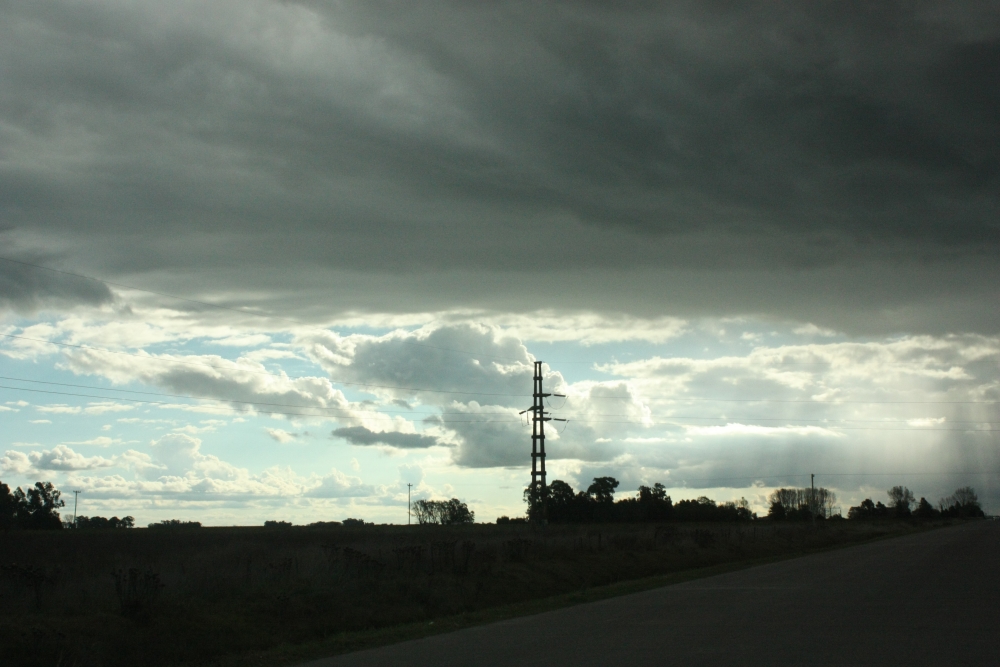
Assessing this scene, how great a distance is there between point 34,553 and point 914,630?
29.9 metres

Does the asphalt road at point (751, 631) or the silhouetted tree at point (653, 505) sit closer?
the asphalt road at point (751, 631)

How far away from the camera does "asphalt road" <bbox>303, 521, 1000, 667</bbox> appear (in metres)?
11.5

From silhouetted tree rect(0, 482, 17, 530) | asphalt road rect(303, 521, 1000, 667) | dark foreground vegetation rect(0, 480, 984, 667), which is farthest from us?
silhouetted tree rect(0, 482, 17, 530)

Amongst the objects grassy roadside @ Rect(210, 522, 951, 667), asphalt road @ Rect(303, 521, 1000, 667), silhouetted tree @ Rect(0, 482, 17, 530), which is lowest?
grassy roadside @ Rect(210, 522, 951, 667)

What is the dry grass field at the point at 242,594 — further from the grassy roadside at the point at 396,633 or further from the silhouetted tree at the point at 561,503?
the silhouetted tree at the point at 561,503

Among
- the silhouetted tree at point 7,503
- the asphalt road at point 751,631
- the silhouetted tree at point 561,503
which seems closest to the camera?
the asphalt road at point 751,631

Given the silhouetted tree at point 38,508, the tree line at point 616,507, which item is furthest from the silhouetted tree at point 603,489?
the silhouetted tree at point 38,508

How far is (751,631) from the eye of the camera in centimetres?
1402

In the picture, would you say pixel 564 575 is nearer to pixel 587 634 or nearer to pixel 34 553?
pixel 587 634

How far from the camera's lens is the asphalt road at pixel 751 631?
11.5 m

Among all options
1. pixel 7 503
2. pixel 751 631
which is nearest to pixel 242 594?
pixel 751 631

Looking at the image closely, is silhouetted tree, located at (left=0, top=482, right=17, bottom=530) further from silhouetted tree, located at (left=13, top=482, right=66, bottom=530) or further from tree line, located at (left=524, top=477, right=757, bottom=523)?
tree line, located at (left=524, top=477, right=757, bottom=523)

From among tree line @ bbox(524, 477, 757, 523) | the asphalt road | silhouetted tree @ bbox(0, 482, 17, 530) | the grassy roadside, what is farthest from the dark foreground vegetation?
tree line @ bbox(524, 477, 757, 523)

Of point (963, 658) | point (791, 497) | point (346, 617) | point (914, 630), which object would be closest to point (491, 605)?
point (346, 617)
